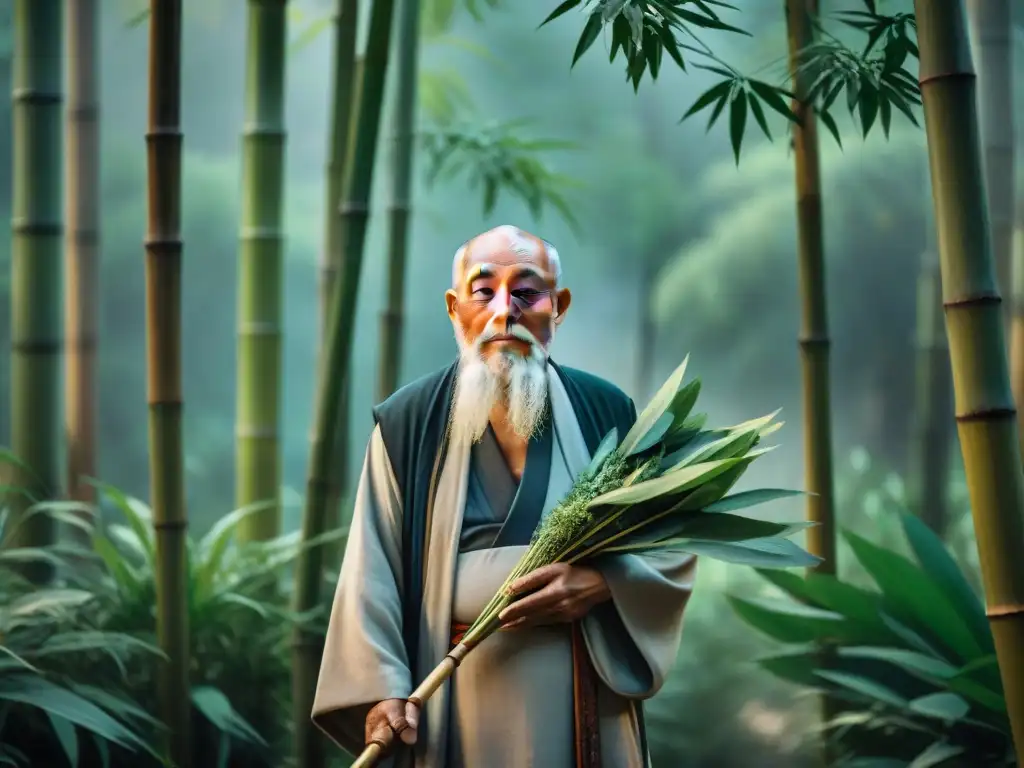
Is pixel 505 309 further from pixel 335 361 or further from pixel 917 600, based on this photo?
pixel 917 600

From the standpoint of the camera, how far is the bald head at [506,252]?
5.44ft

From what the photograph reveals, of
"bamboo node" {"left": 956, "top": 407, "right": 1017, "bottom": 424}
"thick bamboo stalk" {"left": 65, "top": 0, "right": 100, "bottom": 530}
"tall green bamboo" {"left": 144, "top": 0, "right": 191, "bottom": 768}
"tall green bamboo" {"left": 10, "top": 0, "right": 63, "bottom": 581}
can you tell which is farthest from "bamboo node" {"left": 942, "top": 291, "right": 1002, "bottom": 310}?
"thick bamboo stalk" {"left": 65, "top": 0, "right": 100, "bottom": 530}

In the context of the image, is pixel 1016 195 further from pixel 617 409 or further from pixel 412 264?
pixel 617 409

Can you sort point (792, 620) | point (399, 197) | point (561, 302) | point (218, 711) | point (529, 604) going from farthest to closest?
1. point (399, 197)
2. point (792, 620)
3. point (218, 711)
4. point (561, 302)
5. point (529, 604)

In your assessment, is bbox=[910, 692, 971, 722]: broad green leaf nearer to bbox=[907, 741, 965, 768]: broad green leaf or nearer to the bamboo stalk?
bbox=[907, 741, 965, 768]: broad green leaf

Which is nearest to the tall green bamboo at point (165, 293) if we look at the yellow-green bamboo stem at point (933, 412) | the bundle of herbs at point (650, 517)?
the bundle of herbs at point (650, 517)

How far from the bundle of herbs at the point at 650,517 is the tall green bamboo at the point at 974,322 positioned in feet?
1.17

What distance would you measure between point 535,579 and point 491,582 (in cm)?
8

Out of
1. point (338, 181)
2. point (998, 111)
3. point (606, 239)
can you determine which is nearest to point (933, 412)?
point (998, 111)

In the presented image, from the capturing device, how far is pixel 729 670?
358 cm

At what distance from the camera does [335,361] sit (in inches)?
100

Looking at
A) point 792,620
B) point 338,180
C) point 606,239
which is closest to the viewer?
point 792,620

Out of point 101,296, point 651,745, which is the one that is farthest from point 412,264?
point 651,745

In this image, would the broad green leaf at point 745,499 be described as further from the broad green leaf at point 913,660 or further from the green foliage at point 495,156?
the green foliage at point 495,156
